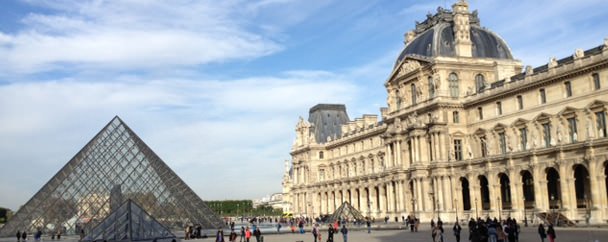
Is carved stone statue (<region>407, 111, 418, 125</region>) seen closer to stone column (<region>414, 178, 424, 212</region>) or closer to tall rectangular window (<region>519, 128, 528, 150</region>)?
stone column (<region>414, 178, 424, 212</region>)

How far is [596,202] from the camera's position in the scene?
130 feet

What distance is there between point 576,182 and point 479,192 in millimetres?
8511

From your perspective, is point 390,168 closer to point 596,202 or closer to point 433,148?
point 433,148

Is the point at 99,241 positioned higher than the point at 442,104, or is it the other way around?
the point at 442,104

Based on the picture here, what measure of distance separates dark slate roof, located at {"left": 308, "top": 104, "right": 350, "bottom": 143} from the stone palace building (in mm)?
16083

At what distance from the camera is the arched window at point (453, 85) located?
2140 inches

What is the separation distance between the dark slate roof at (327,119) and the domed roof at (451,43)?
3268 centimetres

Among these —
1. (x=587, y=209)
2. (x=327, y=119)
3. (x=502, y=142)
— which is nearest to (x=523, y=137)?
(x=502, y=142)

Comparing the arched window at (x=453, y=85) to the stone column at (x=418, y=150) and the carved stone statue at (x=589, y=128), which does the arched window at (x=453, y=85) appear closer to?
the stone column at (x=418, y=150)

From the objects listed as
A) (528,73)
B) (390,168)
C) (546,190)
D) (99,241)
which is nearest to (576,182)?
(546,190)

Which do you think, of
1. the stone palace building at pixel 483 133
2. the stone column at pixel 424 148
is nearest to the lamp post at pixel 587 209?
the stone palace building at pixel 483 133

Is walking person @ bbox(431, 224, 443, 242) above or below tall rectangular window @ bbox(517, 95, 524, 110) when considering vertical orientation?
below

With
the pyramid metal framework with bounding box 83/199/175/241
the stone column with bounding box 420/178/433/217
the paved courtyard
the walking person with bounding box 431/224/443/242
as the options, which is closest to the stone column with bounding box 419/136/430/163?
the stone column with bounding box 420/178/433/217

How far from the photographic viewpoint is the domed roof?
181 feet
